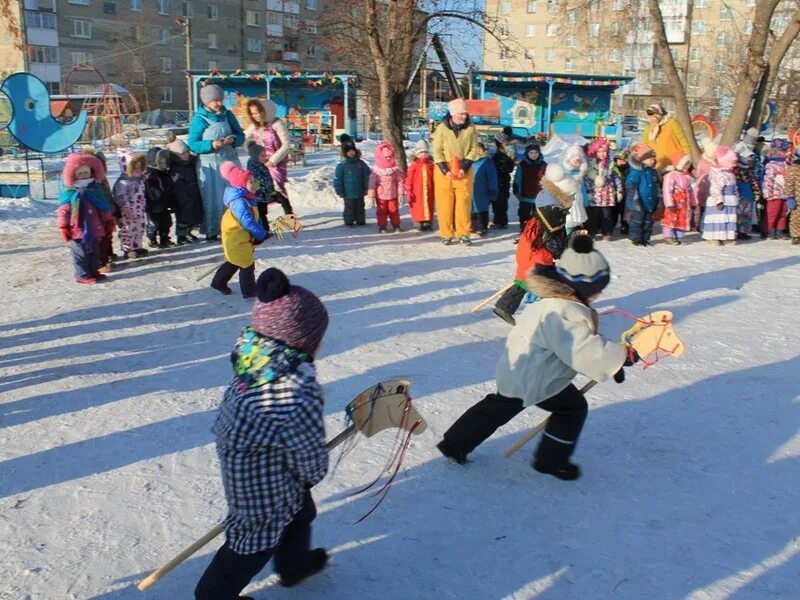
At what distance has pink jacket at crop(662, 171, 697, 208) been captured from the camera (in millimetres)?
9766

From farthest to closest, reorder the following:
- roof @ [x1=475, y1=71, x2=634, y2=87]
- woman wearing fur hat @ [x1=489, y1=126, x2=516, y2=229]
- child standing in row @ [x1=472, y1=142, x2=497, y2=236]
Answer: roof @ [x1=475, y1=71, x2=634, y2=87], woman wearing fur hat @ [x1=489, y1=126, x2=516, y2=229], child standing in row @ [x1=472, y1=142, x2=497, y2=236]

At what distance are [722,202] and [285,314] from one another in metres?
8.53

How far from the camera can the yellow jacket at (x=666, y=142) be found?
10602 millimetres

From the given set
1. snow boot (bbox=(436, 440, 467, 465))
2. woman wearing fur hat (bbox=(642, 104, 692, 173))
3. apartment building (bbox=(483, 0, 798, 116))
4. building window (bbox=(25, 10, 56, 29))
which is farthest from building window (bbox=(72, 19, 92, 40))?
snow boot (bbox=(436, 440, 467, 465))

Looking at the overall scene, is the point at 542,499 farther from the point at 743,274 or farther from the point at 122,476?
the point at 743,274

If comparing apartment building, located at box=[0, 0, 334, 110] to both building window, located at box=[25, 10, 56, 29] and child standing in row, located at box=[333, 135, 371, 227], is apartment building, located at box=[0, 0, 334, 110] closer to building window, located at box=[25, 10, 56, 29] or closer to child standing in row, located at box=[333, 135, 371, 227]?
building window, located at box=[25, 10, 56, 29]

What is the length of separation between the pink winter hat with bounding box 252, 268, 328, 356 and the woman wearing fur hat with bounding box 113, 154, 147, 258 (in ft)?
20.2

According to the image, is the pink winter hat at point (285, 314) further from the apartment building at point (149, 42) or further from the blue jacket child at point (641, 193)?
the apartment building at point (149, 42)

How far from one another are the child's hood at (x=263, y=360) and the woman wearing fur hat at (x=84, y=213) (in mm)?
4970

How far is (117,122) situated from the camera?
2842 cm

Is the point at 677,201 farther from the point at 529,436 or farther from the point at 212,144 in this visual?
the point at 529,436

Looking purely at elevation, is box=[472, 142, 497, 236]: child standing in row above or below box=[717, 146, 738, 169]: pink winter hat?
below

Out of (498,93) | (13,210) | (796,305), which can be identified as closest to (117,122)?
(498,93)

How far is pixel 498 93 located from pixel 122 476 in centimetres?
2873
